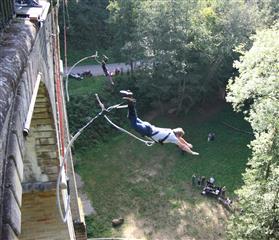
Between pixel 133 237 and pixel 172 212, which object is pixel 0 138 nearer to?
pixel 133 237

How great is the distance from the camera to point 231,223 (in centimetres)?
1603

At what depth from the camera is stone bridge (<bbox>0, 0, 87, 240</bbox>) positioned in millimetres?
4152

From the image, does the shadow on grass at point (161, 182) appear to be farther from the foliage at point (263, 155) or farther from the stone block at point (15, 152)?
the stone block at point (15, 152)

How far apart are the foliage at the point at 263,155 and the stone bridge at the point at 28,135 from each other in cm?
538

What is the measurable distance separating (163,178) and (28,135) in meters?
15.1

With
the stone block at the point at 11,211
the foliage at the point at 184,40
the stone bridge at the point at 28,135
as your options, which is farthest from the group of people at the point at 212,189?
the stone block at the point at 11,211

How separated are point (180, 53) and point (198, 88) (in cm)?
221

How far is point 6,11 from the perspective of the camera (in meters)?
6.29

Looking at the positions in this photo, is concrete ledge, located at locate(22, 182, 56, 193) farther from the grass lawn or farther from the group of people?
the group of people

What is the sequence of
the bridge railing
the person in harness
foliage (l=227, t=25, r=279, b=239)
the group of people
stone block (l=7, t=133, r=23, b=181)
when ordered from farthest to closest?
the group of people < foliage (l=227, t=25, r=279, b=239) < the person in harness < the bridge railing < stone block (l=7, t=133, r=23, b=181)

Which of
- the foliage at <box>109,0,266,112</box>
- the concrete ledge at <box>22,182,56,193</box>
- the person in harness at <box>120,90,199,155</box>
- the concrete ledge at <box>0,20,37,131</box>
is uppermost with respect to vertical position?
the concrete ledge at <box>0,20,37,131</box>

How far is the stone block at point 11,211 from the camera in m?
3.77

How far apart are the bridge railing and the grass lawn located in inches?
575

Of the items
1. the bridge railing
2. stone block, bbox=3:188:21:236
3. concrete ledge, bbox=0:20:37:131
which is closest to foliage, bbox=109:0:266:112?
the bridge railing
